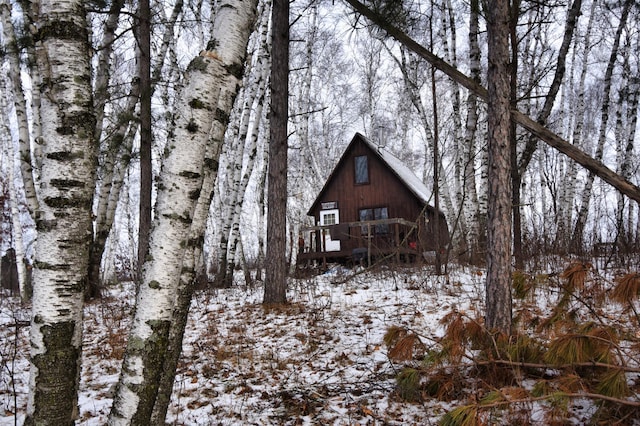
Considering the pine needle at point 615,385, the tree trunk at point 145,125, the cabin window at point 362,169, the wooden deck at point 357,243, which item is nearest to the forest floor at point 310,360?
the pine needle at point 615,385

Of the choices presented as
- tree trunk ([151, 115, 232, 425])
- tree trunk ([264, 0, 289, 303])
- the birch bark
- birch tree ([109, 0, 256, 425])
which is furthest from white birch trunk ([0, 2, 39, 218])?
birch tree ([109, 0, 256, 425])

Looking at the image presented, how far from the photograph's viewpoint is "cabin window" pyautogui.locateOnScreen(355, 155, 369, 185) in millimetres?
18750

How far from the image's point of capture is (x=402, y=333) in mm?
3484

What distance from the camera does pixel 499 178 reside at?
13.4 ft

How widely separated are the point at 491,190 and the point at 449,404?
1981mm

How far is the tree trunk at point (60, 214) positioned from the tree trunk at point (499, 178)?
339cm

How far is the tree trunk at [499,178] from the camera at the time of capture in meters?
4.01

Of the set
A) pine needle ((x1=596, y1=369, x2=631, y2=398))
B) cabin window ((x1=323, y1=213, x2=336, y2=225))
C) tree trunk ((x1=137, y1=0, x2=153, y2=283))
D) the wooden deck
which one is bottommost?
pine needle ((x1=596, y1=369, x2=631, y2=398))

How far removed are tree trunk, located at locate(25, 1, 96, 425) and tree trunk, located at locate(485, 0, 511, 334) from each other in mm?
3388

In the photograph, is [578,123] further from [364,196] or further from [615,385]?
[615,385]

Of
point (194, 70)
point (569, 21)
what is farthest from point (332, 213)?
point (194, 70)

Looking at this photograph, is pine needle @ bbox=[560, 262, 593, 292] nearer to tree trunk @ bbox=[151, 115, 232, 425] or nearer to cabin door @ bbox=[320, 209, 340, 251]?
tree trunk @ bbox=[151, 115, 232, 425]

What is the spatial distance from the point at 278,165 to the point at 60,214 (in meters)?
5.72

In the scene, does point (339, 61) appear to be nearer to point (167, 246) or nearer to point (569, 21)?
point (569, 21)
